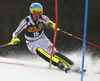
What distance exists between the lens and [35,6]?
328cm

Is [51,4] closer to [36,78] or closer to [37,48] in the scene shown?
[37,48]

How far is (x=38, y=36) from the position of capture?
11.6 feet

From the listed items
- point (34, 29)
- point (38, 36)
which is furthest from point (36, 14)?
point (38, 36)

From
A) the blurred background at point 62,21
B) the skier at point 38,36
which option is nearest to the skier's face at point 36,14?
the skier at point 38,36

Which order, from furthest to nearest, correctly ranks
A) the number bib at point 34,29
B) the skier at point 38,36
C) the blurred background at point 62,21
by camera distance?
the blurred background at point 62,21, the number bib at point 34,29, the skier at point 38,36

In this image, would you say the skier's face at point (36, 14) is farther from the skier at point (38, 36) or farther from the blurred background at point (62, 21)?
the blurred background at point (62, 21)

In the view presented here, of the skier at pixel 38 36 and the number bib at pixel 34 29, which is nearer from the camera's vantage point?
the skier at pixel 38 36

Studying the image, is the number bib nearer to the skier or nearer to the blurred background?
the skier

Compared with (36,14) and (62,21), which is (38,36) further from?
(62,21)

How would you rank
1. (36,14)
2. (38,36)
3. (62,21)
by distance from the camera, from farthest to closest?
(62,21)
(38,36)
(36,14)

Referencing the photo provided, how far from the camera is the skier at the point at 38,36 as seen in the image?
327 centimetres

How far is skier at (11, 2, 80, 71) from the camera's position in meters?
3.27

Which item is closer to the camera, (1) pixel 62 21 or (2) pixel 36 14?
(2) pixel 36 14

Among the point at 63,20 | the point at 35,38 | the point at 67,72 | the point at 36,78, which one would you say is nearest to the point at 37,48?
the point at 35,38
